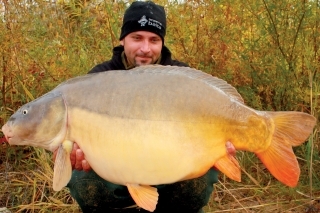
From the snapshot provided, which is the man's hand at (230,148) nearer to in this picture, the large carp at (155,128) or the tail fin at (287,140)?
the large carp at (155,128)

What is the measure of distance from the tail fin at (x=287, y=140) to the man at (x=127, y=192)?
1.89 ft

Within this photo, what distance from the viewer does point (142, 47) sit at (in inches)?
94.4

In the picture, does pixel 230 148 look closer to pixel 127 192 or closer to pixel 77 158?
pixel 77 158

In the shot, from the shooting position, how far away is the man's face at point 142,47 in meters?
2.41

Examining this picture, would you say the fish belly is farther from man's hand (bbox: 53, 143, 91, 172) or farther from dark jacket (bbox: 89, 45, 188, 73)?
dark jacket (bbox: 89, 45, 188, 73)

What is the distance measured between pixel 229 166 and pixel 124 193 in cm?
67

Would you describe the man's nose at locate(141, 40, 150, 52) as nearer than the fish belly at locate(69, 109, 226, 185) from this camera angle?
No

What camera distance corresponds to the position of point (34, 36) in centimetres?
335

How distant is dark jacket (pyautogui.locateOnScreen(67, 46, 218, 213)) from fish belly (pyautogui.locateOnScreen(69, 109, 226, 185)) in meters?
0.48

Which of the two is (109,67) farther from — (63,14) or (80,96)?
(63,14)

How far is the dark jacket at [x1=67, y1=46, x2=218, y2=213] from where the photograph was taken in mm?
2174

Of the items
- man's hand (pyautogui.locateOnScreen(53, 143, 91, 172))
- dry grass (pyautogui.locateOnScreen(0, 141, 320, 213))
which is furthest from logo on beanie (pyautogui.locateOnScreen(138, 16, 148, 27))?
dry grass (pyautogui.locateOnScreen(0, 141, 320, 213))

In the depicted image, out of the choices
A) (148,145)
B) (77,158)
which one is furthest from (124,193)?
(148,145)

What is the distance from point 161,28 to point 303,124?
40.5 inches
